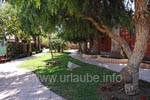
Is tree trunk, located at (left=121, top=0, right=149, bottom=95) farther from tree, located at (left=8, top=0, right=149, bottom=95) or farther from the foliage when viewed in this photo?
the foliage

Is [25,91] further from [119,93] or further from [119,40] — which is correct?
[119,40]

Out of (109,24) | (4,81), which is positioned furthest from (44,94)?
(4,81)

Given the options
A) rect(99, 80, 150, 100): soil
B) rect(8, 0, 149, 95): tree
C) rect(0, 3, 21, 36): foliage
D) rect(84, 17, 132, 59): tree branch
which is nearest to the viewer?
rect(99, 80, 150, 100): soil

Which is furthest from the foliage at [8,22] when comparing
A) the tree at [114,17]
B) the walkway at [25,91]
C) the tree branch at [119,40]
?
the tree branch at [119,40]

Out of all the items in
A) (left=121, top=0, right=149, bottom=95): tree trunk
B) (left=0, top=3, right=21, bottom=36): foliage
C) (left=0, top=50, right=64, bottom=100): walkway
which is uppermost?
(left=0, top=3, right=21, bottom=36): foliage

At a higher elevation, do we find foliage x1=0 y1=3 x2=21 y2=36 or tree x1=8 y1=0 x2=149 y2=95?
foliage x1=0 y1=3 x2=21 y2=36

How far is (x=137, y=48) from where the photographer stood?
26.2 ft

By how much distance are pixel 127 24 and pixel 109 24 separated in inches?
24.1

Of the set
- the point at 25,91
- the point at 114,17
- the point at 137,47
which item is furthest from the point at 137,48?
the point at 25,91

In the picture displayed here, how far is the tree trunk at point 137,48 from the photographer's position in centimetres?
782

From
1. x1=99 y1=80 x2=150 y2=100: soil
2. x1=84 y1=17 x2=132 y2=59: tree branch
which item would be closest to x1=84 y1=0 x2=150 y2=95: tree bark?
x1=99 y1=80 x2=150 y2=100: soil

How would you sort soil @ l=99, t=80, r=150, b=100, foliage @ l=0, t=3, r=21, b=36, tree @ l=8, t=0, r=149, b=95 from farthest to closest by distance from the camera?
foliage @ l=0, t=3, r=21, b=36, tree @ l=8, t=0, r=149, b=95, soil @ l=99, t=80, r=150, b=100

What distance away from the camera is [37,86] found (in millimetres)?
10609

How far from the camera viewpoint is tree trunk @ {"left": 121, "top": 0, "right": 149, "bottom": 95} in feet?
25.7
